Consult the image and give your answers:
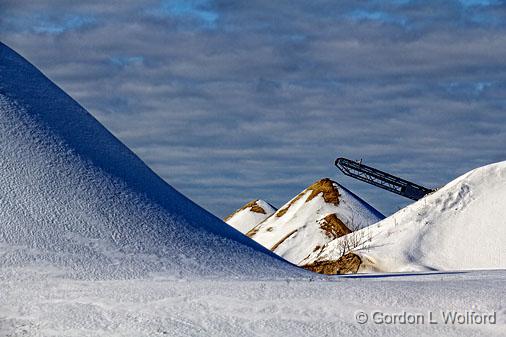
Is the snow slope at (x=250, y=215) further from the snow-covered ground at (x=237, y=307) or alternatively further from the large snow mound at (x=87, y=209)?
the snow-covered ground at (x=237, y=307)

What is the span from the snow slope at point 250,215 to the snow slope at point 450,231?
78.2ft

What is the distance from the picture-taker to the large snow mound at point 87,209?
19578 mm

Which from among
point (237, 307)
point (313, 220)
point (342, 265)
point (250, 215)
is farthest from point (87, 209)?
point (250, 215)

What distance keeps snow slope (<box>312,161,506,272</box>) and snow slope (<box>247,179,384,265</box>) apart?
27.0 ft

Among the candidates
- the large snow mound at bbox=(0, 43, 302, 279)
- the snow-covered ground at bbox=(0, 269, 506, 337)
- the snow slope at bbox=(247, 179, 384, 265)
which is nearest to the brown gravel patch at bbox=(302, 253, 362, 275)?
the snow slope at bbox=(247, 179, 384, 265)

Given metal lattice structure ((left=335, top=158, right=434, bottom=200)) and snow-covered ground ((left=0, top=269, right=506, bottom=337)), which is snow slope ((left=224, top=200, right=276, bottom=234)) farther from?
snow-covered ground ((left=0, top=269, right=506, bottom=337))

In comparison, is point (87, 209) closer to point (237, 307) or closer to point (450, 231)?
point (237, 307)

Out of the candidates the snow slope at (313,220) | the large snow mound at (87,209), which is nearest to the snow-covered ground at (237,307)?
the large snow mound at (87,209)

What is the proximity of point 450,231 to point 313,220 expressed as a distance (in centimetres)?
1426

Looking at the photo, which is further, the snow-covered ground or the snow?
the snow

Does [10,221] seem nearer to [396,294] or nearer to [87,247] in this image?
[87,247]

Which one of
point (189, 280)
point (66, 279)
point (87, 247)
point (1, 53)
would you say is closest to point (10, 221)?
point (87, 247)

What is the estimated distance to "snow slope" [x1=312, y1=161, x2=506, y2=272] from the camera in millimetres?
31844

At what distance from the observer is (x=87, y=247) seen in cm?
1998
